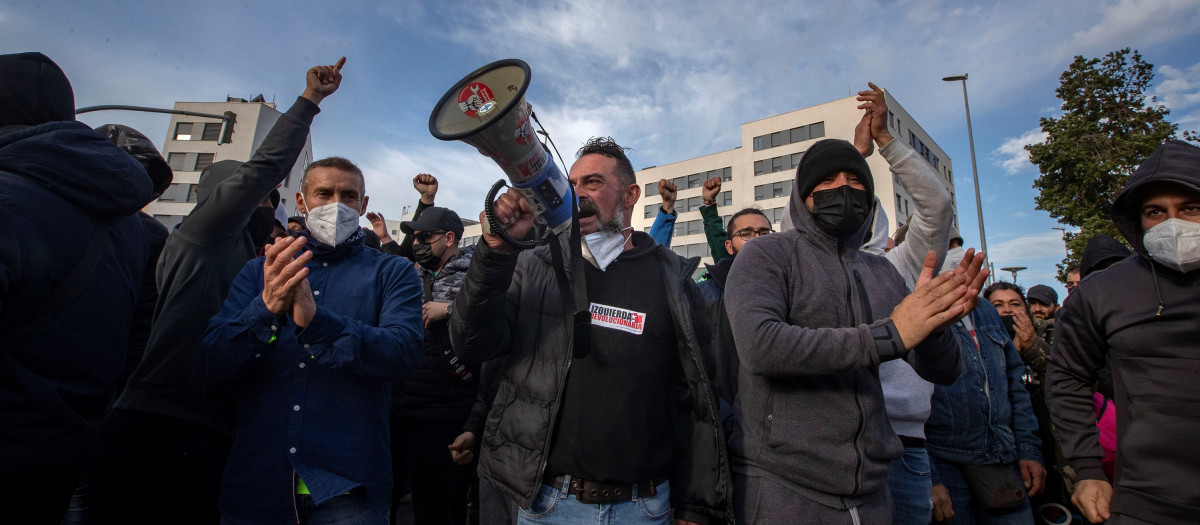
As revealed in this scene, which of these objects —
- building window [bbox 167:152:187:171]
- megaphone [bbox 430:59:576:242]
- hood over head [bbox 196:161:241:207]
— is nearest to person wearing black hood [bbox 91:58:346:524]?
hood over head [bbox 196:161:241:207]

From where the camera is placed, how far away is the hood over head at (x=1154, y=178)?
2518 millimetres

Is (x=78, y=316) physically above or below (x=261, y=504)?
above

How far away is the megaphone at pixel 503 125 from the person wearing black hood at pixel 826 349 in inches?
35.4

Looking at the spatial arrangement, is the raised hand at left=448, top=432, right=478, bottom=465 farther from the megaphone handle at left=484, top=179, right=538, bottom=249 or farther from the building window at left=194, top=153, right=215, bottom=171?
the building window at left=194, top=153, right=215, bottom=171

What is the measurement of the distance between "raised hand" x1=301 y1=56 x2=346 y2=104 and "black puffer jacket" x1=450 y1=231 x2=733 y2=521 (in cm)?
137

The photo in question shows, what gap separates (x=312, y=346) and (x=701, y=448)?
5.46ft

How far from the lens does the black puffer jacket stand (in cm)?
218

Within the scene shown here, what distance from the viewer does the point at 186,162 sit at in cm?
4928

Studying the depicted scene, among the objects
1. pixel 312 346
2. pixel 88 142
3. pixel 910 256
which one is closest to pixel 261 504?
pixel 312 346

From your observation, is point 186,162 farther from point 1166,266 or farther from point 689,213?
point 1166,266

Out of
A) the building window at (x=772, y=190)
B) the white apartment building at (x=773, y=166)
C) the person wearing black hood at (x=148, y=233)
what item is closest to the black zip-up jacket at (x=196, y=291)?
the person wearing black hood at (x=148, y=233)

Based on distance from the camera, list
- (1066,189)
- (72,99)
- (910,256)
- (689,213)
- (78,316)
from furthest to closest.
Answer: (689,213)
(1066,189)
(910,256)
(72,99)
(78,316)

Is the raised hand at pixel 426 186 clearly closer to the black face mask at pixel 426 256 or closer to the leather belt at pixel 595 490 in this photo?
the black face mask at pixel 426 256

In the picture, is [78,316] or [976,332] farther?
[976,332]
